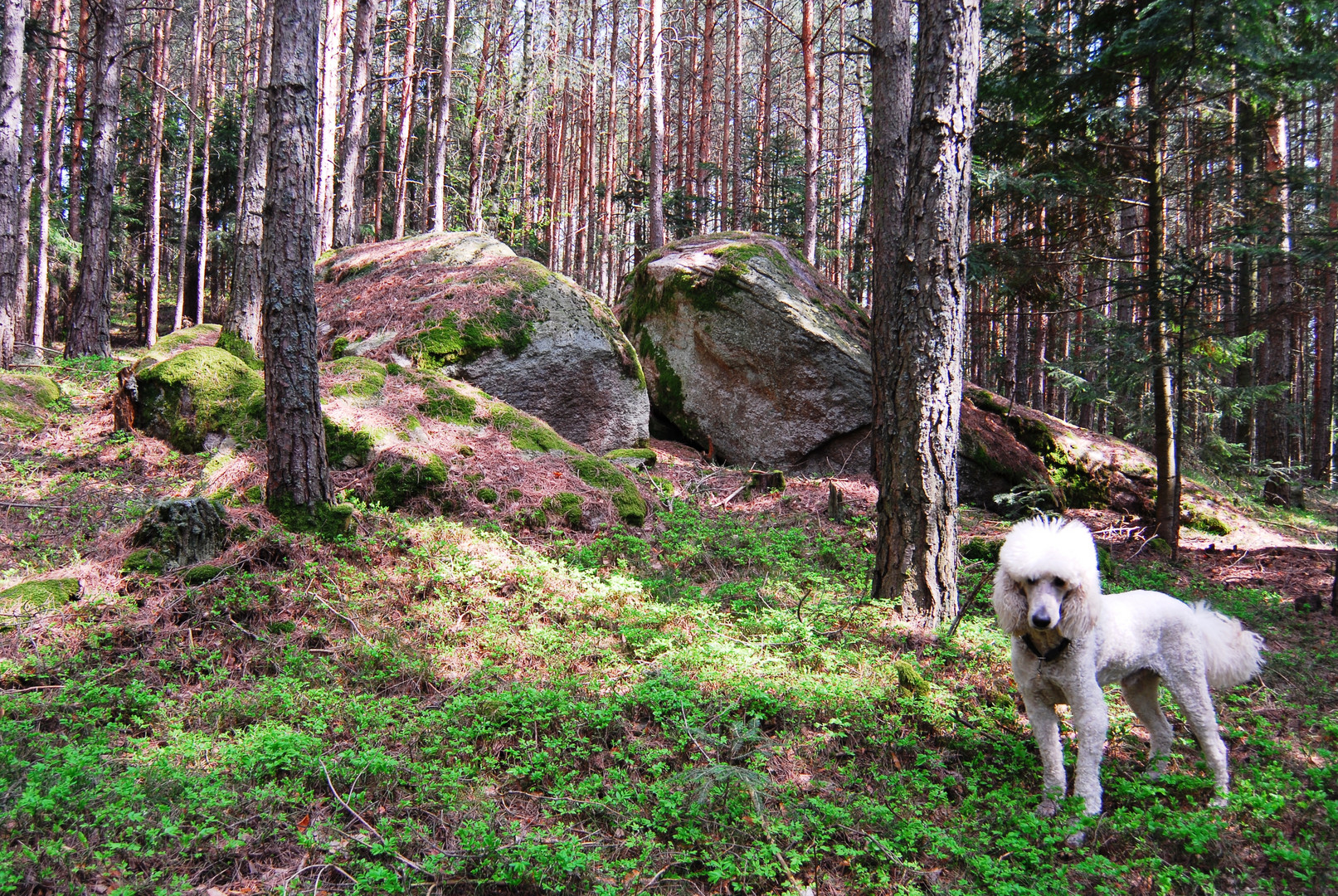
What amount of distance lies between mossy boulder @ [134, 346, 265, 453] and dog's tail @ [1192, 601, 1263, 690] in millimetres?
8273

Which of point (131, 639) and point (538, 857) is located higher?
point (131, 639)

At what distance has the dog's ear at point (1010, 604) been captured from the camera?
10.9 feet

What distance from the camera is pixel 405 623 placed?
15.8 ft

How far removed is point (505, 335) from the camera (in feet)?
28.9

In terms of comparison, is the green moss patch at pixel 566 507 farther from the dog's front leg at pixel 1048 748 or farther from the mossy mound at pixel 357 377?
the dog's front leg at pixel 1048 748

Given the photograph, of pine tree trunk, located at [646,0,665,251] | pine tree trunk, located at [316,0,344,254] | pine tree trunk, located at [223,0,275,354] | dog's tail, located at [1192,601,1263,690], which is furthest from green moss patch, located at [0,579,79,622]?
pine tree trunk, located at [316,0,344,254]

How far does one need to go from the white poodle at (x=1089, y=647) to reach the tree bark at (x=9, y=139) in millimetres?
14060

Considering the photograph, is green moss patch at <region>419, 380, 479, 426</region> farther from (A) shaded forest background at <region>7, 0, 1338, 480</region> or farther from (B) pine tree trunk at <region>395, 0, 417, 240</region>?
(B) pine tree trunk at <region>395, 0, 417, 240</region>

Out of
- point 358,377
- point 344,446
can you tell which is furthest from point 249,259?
point 344,446

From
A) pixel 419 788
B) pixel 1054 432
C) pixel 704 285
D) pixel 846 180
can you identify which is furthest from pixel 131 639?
pixel 846 180

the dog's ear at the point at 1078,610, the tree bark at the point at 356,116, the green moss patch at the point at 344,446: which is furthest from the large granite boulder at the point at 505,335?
the dog's ear at the point at 1078,610

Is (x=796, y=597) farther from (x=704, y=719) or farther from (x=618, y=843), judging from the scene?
(x=618, y=843)

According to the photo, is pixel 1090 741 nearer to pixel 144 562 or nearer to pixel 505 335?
pixel 144 562

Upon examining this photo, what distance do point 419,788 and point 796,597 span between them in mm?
3339
